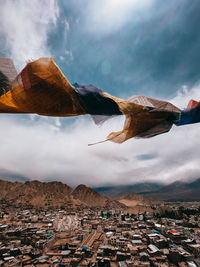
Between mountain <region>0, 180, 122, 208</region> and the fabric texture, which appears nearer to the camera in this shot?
the fabric texture

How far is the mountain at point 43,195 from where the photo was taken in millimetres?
60747

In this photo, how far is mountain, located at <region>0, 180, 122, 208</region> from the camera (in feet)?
199

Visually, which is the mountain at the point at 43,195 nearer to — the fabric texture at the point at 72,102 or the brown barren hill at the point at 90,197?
the brown barren hill at the point at 90,197

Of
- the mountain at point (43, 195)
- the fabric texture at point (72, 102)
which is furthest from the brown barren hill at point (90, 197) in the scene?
the fabric texture at point (72, 102)

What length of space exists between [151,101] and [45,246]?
73.7 ft

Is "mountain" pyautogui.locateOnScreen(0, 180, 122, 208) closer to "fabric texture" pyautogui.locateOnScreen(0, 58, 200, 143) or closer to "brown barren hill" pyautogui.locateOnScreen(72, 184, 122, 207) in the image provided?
"brown barren hill" pyautogui.locateOnScreen(72, 184, 122, 207)

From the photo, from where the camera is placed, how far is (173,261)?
1318 centimetres

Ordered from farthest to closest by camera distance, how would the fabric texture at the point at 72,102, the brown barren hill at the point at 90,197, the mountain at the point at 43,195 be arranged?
the brown barren hill at the point at 90,197 < the mountain at the point at 43,195 < the fabric texture at the point at 72,102

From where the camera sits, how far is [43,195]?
67875mm

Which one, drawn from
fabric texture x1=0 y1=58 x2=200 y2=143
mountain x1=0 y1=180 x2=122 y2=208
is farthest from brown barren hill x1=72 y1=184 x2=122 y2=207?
fabric texture x1=0 y1=58 x2=200 y2=143

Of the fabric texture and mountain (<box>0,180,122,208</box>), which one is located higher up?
mountain (<box>0,180,122,208</box>)

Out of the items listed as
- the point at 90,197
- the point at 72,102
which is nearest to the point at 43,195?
the point at 90,197

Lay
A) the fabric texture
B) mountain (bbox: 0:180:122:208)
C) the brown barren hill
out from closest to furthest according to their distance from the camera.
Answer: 1. the fabric texture
2. mountain (bbox: 0:180:122:208)
3. the brown barren hill

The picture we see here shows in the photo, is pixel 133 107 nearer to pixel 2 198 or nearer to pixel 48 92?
pixel 48 92
